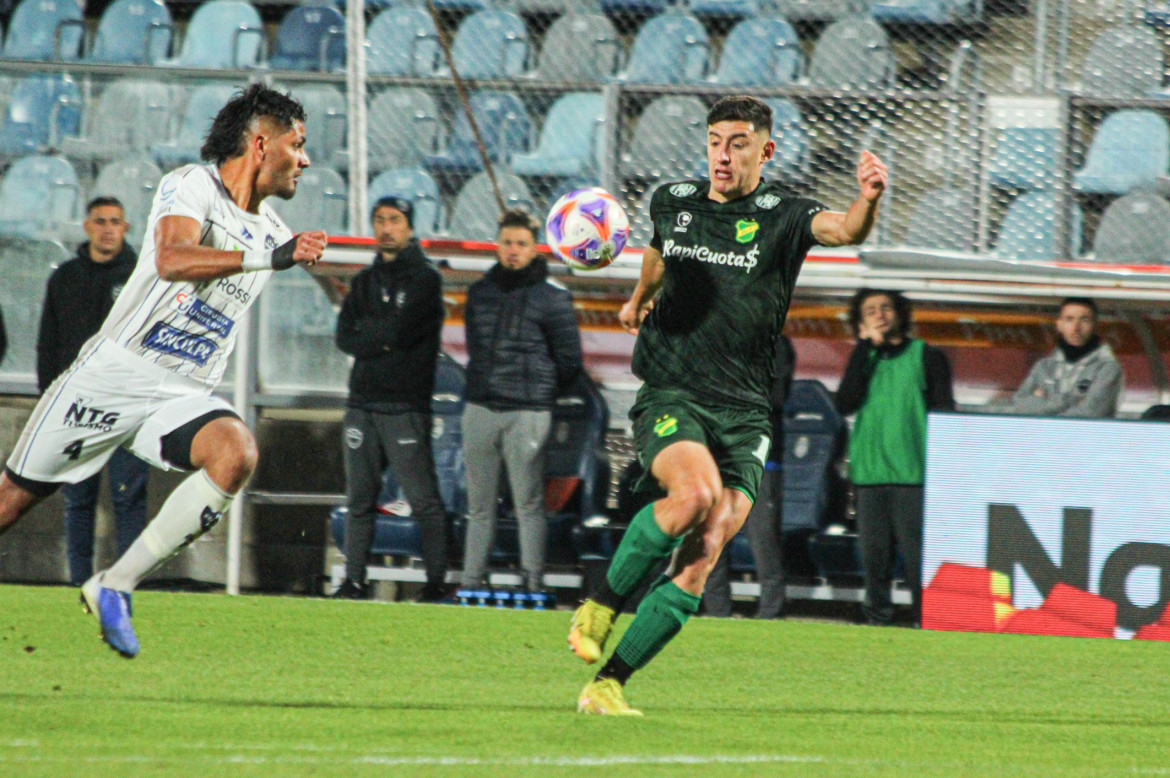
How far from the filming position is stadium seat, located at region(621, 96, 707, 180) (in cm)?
1072

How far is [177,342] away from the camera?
506 cm

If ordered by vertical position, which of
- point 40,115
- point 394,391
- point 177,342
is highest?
point 40,115

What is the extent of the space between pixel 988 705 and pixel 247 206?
10.6 ft

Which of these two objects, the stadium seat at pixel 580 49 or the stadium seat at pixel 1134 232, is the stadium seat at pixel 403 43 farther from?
the stadium seat at pixel 1134 232

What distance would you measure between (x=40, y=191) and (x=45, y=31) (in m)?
2.70

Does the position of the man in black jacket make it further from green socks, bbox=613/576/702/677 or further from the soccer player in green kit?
green socks, bbox=613/576/702/677

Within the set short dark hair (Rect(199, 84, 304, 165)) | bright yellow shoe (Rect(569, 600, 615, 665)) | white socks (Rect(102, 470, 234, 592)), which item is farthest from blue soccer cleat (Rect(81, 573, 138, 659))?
short dark hair (Rect(199, 84, 304, 165))

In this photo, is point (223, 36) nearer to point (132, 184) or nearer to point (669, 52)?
point (132, 184)

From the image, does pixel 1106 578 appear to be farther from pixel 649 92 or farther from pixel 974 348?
pixel 649 92

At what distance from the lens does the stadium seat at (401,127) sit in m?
11.0

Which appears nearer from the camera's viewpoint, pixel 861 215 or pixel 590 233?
pixel 861 215

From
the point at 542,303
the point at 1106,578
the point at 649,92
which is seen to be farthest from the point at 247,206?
the point at 649,92

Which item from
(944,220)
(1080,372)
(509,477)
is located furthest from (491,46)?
(1080,372)

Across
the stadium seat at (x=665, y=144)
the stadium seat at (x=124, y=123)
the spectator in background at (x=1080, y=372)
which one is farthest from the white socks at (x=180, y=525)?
the stadium seat at (x=124, y=123)
